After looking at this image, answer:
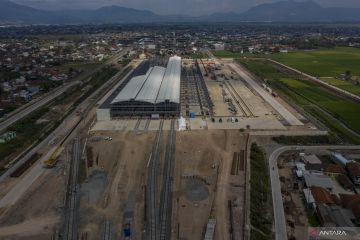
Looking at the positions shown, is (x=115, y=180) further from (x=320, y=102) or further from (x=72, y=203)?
(x=320, y=102)

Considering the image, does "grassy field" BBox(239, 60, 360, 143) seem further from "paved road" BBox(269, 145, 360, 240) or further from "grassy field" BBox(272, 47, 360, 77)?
"grassy field" BBox(272, 47, 360, 77)

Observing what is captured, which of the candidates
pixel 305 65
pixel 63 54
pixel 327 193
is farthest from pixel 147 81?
pixel 63 54

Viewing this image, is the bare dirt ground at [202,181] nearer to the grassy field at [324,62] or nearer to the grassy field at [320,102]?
the grassy field at [320,102]

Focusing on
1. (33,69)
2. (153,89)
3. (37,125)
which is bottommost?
(37,125)

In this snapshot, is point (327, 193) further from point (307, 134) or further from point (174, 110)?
point (174, 110)

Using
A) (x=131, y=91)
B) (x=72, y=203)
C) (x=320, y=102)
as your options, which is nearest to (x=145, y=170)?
(x=72, y=203)
